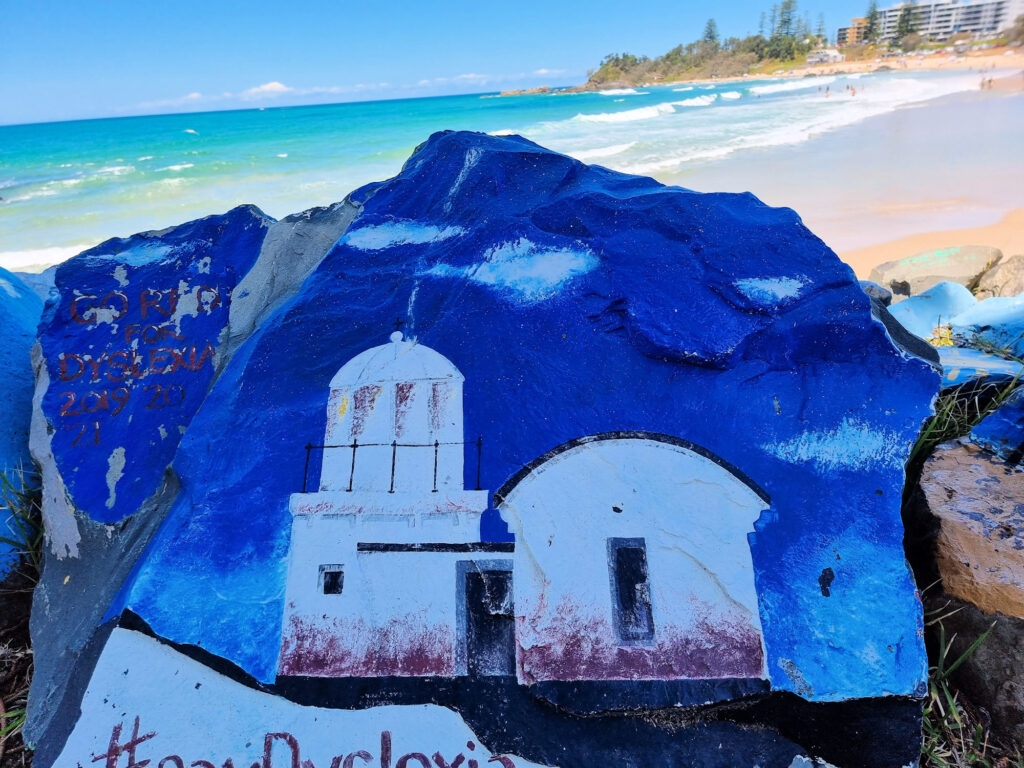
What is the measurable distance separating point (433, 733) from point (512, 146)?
211 cm

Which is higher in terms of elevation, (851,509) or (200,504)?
(200,504)

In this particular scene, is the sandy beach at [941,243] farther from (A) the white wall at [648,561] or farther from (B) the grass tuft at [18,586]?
(B) the grass tuft at [18,586]

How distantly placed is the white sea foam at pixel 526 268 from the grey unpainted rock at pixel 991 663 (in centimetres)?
143

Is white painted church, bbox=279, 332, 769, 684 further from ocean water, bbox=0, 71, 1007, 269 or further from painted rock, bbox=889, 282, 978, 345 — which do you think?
ocean water, bbox=0, 71, 1007, 269

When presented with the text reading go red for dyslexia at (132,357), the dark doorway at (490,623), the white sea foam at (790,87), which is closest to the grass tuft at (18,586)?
the text reading go red for dyslexia at (132,357)

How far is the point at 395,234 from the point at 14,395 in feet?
5.33

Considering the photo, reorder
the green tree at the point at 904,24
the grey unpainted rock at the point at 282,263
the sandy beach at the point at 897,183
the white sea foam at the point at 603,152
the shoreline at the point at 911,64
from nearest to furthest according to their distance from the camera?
the grey unpainted rock at the point at 282,263, the sandy beach at the point at 897,183, the white sea foam at the point at 603,152, the shoreline at the point at 911,64, the green tree at the point at 904,24

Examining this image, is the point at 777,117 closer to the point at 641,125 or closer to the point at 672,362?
the point at 641,125

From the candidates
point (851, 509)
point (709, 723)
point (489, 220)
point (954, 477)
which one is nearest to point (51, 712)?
point (709, 723)

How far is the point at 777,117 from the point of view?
56.1ft

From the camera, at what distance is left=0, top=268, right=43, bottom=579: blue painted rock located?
2307 mm

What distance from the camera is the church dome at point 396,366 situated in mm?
1976

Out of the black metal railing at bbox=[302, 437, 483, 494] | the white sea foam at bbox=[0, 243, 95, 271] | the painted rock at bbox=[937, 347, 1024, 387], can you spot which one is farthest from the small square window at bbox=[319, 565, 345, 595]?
the white sea foam at bbox=[0, 243, 95, 271]

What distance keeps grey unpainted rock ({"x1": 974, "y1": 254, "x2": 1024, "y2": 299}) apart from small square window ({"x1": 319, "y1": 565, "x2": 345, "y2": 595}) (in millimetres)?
5014
